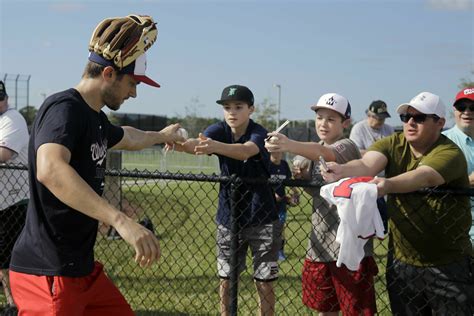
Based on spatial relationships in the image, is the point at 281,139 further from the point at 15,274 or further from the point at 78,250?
the point at 15,274

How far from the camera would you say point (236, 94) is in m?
4.50

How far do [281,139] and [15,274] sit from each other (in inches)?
63.6

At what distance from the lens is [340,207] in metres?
3.10

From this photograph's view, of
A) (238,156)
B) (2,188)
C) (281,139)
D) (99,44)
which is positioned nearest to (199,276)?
(2,188)

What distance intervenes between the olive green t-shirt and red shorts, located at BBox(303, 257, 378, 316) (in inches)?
14.5

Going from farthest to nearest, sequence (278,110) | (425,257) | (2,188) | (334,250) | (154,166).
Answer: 1. (278,110)
2. (154,166)
3. (2,188)
4. (334,250)
5. (425,257)

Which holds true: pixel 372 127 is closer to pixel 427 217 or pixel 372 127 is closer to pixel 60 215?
pixel 427 217

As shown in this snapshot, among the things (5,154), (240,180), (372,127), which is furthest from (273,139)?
(372,127)

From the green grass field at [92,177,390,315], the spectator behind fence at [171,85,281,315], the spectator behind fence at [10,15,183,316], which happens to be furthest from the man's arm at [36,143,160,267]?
the green grass field at [92,177,390,315]

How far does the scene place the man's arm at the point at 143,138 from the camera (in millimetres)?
3793

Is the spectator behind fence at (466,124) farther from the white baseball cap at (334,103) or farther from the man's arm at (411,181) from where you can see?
the man's arm at (411,181)

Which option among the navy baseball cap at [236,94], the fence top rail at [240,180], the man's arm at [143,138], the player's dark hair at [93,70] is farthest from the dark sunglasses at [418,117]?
the player's dark hair at [93,70]

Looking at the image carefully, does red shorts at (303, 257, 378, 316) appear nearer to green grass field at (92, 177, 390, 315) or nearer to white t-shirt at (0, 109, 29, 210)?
green grass field at (92, 177, 390, 315)

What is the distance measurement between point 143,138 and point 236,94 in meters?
0.91
